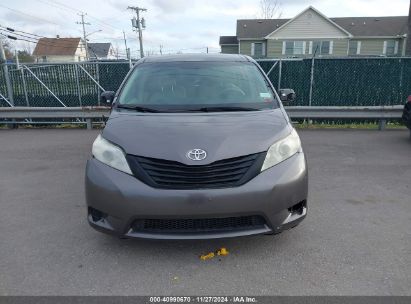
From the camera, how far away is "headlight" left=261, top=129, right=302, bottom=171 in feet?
9.36

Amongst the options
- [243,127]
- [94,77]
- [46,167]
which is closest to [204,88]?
[243,127]

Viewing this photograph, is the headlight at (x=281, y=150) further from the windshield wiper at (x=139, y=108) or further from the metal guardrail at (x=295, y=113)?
the metal guardrail at (x=295, y=113)

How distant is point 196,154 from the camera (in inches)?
108

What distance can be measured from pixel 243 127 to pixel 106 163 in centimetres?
124

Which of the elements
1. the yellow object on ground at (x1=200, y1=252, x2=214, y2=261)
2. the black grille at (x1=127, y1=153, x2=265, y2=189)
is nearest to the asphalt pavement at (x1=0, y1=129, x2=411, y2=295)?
the yellow object on ground at (x1=200, y1=252, x2=214, y2=261)

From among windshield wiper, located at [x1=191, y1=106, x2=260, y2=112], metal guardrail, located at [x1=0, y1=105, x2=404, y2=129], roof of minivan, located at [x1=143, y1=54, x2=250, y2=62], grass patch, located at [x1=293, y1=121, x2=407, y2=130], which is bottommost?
grass patch, located at [x1=293, y1=121, x2=407, y2=130]

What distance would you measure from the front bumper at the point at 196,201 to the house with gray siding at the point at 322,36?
3562cm

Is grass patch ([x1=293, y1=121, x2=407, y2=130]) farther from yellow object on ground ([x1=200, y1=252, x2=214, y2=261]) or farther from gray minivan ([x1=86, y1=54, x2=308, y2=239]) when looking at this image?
yellow object on ground ([x1=200, y1=252, x2=214, y2=261])

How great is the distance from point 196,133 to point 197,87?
1.18 m

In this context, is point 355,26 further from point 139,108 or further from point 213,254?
point 213,254

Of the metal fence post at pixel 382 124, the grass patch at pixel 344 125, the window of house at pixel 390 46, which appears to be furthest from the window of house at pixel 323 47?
the metal fence post at pixel 382 124

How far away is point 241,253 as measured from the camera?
3123mm

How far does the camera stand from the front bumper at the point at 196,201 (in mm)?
2652

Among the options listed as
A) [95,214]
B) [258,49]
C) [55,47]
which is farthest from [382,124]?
[55,47]
